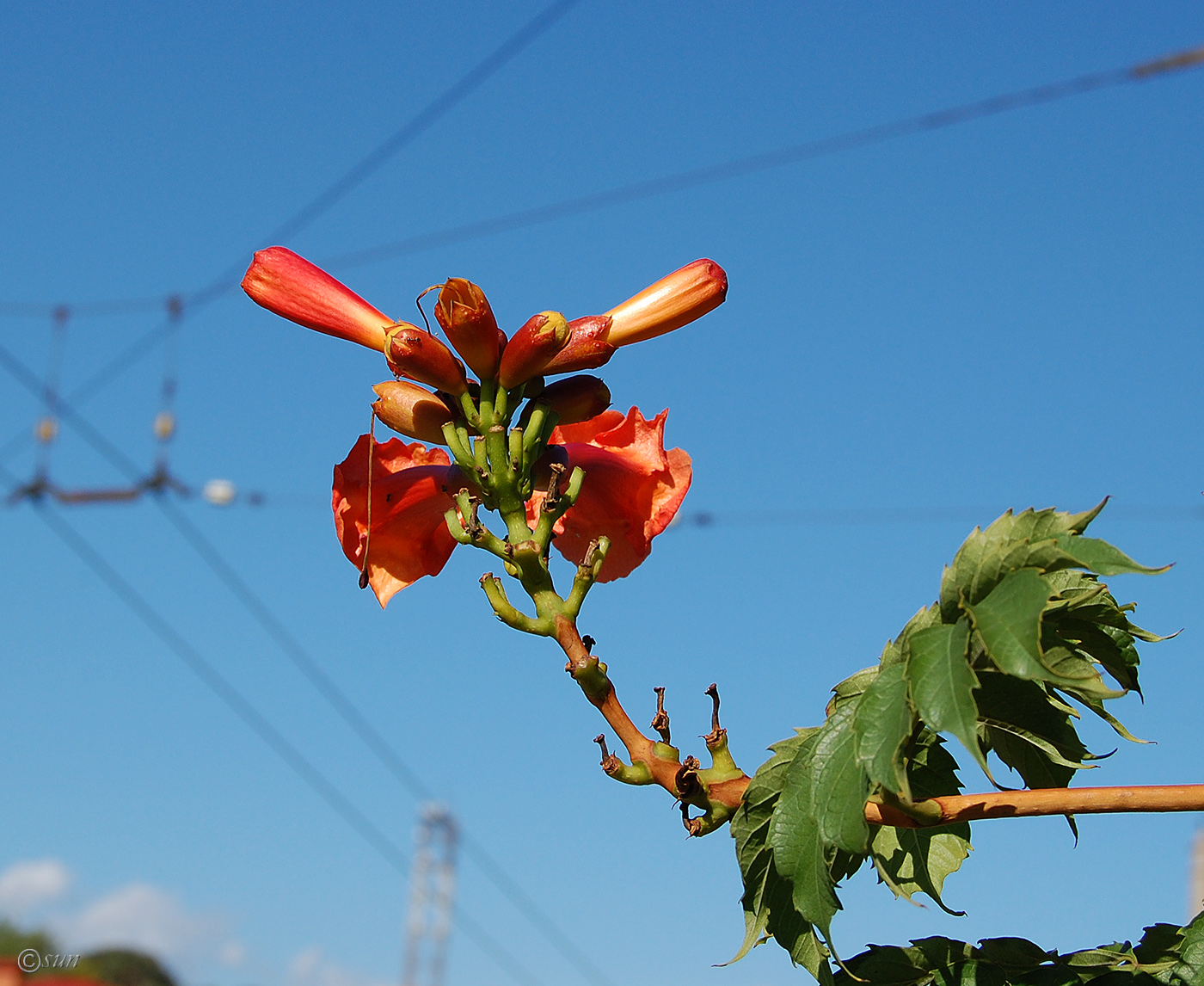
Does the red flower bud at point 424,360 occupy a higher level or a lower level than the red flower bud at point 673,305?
lower

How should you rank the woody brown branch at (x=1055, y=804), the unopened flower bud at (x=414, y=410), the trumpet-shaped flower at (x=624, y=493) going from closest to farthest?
the woody brown branch at (x=1055, y=804) → the unopened flower bud at (x=414, y=410) → the trumpet-shaped flower at (x=624, y=493)

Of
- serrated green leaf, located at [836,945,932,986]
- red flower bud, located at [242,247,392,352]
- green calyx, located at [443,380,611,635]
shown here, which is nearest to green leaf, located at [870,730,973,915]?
serrated green leaf, located at [836,945,932,986]

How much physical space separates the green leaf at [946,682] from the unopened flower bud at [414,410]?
95 centimetres

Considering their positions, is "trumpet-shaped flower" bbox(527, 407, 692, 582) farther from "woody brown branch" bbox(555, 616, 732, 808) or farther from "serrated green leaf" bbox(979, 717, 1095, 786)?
"serrated green leaf" bbox(979, 717, 1095, 786)

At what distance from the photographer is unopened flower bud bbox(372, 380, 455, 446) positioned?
2.26 m

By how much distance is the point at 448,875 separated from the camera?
3972 centimetres

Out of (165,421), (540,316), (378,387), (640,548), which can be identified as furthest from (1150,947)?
(165,421)

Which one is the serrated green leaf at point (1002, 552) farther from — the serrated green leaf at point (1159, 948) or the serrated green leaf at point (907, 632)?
the serrated green leaf at point (1159, 948)

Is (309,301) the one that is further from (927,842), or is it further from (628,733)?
(927,842)

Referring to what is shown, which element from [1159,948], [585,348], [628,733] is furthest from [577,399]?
[1159,948]

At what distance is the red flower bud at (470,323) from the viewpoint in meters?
2.15

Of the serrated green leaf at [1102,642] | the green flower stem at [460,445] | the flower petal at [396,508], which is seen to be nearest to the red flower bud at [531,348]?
the green flower stem at [460,445]

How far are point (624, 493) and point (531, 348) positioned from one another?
1.19ft

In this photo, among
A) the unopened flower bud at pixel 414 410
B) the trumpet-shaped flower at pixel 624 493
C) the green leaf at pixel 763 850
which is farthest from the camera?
the trumpet-shaped flower at pixel 624 493
